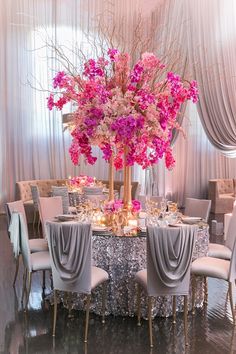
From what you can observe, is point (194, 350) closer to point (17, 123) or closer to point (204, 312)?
point (204, 312)

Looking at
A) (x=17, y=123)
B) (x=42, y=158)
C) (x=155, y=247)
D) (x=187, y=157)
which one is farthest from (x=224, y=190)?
(x=155, y=247)

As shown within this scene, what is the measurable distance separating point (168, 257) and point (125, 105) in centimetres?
135

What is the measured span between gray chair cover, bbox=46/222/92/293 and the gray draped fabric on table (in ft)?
1.66

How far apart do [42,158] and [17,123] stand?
3.23 ft

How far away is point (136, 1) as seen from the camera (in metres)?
10.8

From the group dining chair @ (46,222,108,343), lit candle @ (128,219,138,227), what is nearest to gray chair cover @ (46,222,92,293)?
dining chair @ (46,222,108,343)

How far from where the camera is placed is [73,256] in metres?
3.90

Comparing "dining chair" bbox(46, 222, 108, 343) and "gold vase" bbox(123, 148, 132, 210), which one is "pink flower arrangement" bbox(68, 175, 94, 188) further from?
"dining chair" bbox(46, 222, 108, 343)

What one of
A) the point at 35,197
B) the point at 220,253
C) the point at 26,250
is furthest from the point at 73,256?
the point at 35,197

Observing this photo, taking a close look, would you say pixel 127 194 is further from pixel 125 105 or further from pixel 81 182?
pixel 81 182

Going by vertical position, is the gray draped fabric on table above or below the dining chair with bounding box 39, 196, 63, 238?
below

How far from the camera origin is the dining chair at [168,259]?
12.4 ft

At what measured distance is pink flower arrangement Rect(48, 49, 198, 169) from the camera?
4.08m

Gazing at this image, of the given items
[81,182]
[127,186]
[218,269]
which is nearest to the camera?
[218,269]
